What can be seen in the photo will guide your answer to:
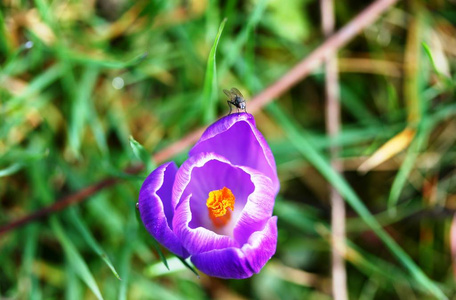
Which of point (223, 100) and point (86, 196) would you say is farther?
point (223, 100)

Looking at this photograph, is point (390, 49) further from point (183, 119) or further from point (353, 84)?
point (183, 119)

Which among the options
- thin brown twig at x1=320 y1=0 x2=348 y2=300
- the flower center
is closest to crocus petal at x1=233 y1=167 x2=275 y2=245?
the flower center

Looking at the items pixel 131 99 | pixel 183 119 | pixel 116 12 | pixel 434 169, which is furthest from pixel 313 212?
pixel 116 12

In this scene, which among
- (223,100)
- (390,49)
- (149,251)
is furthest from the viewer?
(390,49)

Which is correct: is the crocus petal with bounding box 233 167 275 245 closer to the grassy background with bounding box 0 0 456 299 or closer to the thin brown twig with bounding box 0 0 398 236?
the thin brown twig with bounding box 0 0 398 236

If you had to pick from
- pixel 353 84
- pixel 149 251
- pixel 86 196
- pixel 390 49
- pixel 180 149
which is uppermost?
pixel 390 49
